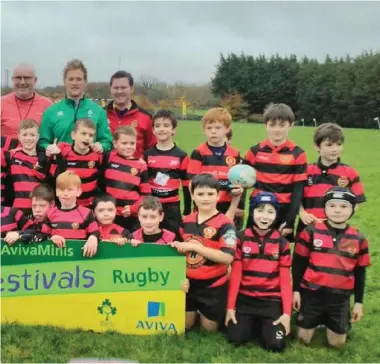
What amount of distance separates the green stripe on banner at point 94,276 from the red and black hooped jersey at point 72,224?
319 millimetres

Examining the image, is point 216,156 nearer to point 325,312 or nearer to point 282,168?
point 282,168

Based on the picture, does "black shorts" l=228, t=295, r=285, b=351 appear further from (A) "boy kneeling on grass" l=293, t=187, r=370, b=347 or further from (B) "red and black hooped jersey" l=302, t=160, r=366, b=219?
(B) "red and black hooped jersey" l=302, t=160, r=366, b=219

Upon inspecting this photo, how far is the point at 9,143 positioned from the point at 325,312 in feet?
13.3

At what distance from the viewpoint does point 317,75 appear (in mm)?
74125

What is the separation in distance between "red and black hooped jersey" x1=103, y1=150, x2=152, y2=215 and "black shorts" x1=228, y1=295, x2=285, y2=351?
1.67 metres

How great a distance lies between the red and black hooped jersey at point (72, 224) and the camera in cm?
560

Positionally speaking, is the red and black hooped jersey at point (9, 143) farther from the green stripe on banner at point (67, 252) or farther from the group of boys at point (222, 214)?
the green stripe on banner at point (67, 252)

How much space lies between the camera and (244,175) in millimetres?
5793

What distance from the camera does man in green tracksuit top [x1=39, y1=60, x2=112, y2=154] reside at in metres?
6.63

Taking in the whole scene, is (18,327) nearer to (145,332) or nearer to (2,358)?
(2,358)

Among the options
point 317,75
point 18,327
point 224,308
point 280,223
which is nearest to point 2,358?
point 18,327

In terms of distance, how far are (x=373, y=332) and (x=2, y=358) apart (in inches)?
146

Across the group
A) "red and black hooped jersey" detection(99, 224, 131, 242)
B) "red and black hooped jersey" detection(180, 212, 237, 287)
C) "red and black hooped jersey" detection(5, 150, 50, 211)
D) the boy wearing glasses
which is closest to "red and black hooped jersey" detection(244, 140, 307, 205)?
"red and black hooped jersey" detection(180, 212, 237, 287)

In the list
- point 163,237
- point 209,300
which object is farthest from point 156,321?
point 163,237
